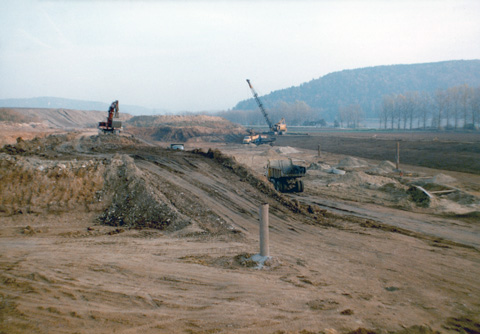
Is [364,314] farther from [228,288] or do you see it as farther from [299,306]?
[228,288]

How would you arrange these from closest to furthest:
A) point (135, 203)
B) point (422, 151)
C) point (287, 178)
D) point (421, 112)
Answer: point (135, 203) < point (287, 178) < point (422, 151) < point (421, 112)

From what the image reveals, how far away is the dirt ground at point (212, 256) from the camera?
4.99m

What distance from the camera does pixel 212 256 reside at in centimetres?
830

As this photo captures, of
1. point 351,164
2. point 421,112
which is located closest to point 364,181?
point 351,164

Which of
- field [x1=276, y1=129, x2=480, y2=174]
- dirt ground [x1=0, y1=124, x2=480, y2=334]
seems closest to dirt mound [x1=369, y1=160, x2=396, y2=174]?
field [x1=276, y1=129, x2=480, y2=174]

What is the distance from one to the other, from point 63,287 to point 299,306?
3.88 meters

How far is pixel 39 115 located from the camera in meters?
120

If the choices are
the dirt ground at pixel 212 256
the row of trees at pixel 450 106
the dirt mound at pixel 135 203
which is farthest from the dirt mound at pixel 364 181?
the row of trees at pixel 450 106

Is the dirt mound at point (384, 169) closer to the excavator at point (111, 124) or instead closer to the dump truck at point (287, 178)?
the dump truck at point (287, 178)

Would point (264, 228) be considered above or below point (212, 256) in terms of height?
above

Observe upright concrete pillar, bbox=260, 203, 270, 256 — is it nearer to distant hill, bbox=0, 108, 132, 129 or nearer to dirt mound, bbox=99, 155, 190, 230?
dirt mound, bbox=99, 155, 190, 230

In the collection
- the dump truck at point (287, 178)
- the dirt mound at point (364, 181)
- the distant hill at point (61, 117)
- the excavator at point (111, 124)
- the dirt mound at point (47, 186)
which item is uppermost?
the distant hill at point (61, 117)

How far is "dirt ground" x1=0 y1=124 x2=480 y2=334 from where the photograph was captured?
4.99 metres

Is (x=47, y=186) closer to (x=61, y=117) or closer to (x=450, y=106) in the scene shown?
(x=450, y=106)
